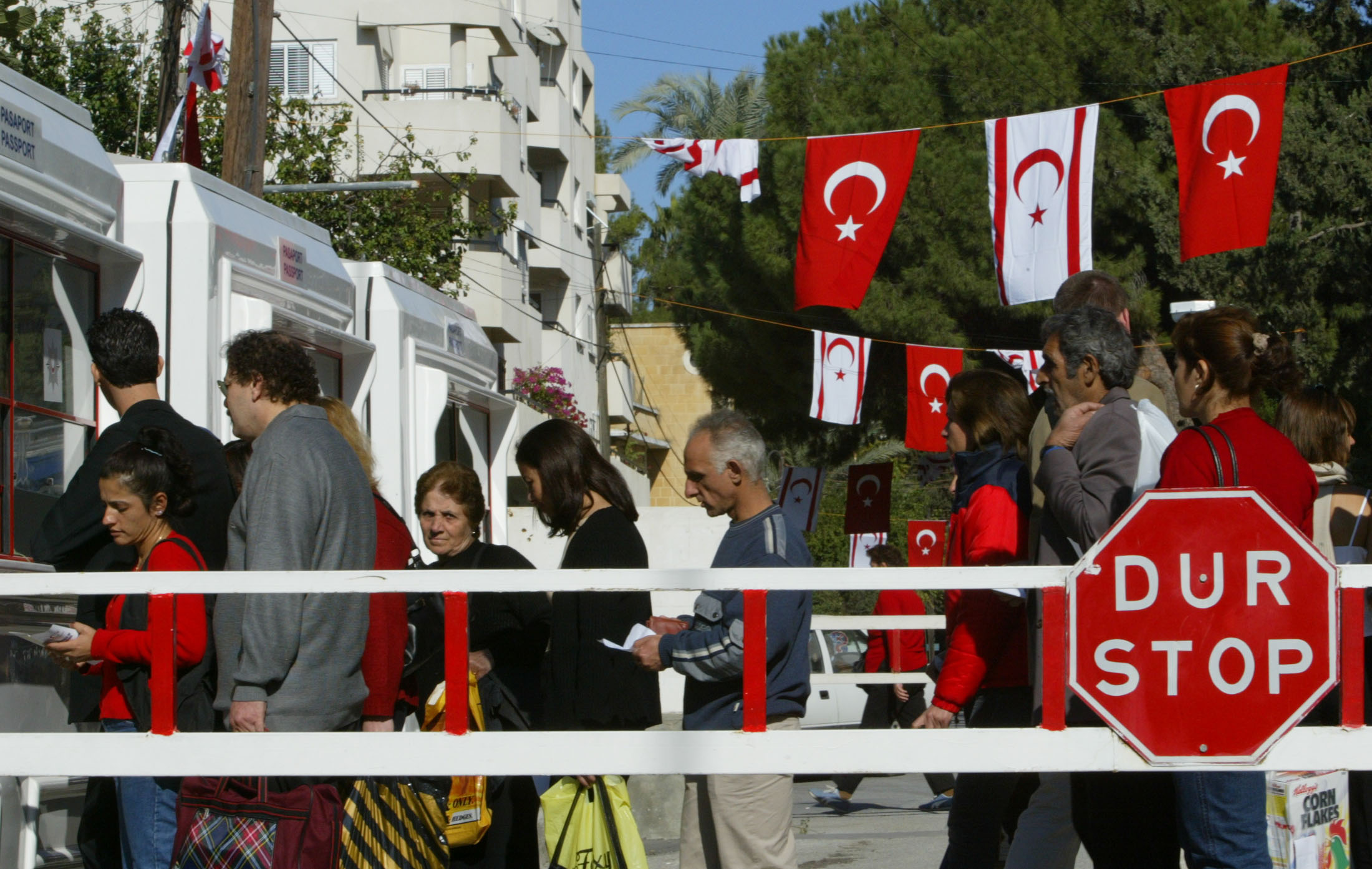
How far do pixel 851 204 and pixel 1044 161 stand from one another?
1.62 m

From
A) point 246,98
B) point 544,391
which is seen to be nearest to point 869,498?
point 246,98

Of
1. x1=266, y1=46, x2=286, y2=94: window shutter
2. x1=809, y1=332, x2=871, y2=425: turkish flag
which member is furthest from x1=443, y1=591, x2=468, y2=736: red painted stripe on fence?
x1=266, y1=46, x2=286, y2=94: window shutter

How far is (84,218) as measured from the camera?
5652 millimetres

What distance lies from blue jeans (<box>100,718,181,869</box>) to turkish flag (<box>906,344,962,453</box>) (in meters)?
15.9

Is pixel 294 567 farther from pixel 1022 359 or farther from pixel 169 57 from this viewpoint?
pixel 1022 359

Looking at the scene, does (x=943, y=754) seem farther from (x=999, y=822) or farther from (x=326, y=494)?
(x=326, y=494)

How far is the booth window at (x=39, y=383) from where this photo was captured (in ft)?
17.2

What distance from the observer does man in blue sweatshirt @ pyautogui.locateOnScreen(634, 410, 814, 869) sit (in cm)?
408

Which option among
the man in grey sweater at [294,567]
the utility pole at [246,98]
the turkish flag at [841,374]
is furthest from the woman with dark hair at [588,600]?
the turkish flag at [841,374]

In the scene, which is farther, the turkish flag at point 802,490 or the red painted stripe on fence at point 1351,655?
the turkish flag at point 802,490

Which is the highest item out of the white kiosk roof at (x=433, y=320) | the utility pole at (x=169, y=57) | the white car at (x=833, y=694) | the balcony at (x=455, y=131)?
the balcony at (x=455, y=131)

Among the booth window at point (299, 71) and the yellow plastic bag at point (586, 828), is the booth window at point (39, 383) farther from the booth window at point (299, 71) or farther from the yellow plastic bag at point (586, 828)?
the booth window at point (299, 71)

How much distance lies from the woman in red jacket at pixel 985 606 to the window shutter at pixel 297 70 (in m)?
29.5

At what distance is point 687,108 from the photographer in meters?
57.1
